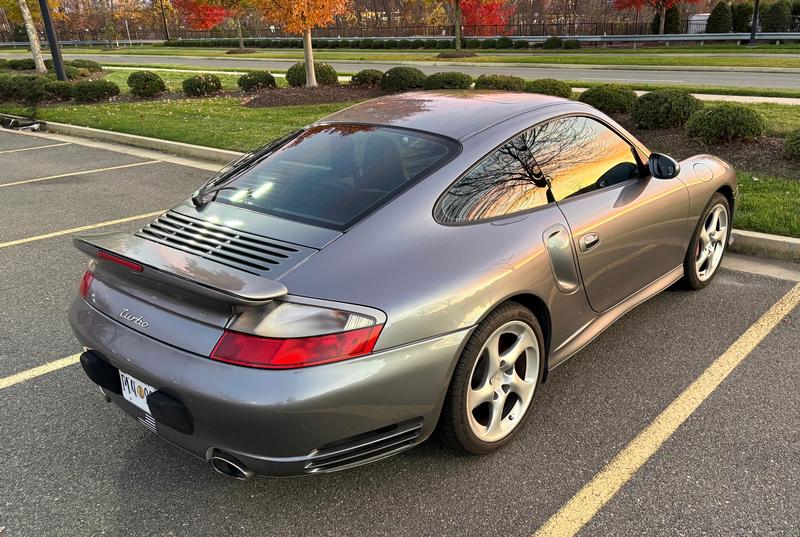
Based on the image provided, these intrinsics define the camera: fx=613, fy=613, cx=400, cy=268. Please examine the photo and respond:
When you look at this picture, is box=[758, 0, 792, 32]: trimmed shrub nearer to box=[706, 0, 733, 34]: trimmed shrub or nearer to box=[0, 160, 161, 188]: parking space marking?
box=[706, 0, 733, 34]: trimmed shrub

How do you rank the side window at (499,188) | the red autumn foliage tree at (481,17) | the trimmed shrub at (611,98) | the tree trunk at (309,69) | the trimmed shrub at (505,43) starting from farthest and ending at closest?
1. the red autumn foliage tree at (481,17)
2. the trimmed shrub at (505,43)
3. the tree trunk at (309,69)
4. the trimmed shrub at (611,98)
5. the side window at (499,188)

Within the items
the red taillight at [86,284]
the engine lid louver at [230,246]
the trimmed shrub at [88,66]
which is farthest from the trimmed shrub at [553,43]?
the red taillight at [86,284]

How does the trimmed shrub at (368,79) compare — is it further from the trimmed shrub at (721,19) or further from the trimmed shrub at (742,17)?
the trimmed shrub at (742,17)

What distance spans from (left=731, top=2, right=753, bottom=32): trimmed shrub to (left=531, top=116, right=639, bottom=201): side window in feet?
113

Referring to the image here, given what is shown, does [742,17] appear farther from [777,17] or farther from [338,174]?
[338,174]

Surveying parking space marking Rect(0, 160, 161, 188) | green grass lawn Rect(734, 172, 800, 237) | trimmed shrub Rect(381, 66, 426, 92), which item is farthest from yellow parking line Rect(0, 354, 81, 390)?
trimmed shrub Rect(381, 66, 426, 92)

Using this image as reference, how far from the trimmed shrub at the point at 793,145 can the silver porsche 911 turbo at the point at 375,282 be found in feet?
13.8

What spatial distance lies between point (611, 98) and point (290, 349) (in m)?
8.69

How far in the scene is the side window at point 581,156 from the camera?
10.3 ft

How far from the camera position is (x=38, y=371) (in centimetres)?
358

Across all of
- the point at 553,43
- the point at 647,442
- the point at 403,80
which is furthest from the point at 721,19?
the point at 647,442

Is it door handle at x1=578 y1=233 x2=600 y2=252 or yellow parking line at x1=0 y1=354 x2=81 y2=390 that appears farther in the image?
yellow parking line at x1=0 y1=354 x2=81 y2=390

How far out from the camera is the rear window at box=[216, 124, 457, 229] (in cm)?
271

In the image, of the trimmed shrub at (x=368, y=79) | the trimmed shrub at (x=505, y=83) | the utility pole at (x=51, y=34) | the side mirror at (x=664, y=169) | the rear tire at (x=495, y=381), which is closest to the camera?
the rear tire at (x=495, y=381)
